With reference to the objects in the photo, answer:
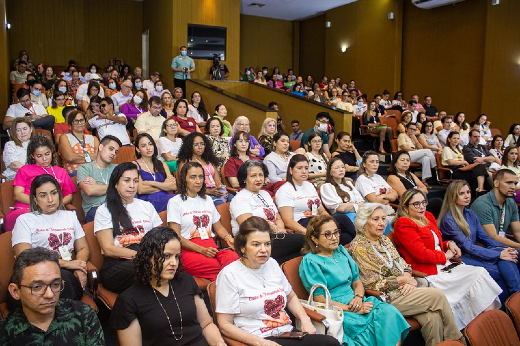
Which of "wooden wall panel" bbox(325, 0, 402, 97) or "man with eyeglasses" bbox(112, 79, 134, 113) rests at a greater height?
"wooden wall panel" bbox(325, 0, 402, 97)

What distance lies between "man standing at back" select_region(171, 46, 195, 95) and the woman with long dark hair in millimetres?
6265

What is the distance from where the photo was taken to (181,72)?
395 inches

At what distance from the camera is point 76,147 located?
448cm

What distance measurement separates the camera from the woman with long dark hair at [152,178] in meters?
3.77

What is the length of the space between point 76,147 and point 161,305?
2.91 meters

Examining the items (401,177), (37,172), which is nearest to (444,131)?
(401,177)

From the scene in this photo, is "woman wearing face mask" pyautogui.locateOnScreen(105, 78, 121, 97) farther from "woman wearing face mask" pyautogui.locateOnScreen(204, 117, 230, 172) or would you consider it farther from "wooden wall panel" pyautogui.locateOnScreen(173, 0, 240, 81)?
"woman wearing face mask" pyautogui.locateOnScreen(204, 117, 230, 172)

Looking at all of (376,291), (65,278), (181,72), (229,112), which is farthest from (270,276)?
(181,72)

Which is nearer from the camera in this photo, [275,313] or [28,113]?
[275,313]

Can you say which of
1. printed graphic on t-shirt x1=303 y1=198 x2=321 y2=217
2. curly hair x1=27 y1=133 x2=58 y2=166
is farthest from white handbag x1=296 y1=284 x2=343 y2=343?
curly hair x1=27 y1=133 x2=58 y2=166

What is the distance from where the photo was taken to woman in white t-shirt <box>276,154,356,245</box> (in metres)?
3.65

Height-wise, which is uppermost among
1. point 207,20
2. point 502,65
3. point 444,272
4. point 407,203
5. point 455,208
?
point 207,20

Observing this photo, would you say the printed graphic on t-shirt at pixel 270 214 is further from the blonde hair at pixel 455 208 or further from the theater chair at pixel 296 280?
the blonde hair at pixel 455 208

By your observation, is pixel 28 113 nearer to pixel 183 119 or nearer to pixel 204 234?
pixel 183 119
